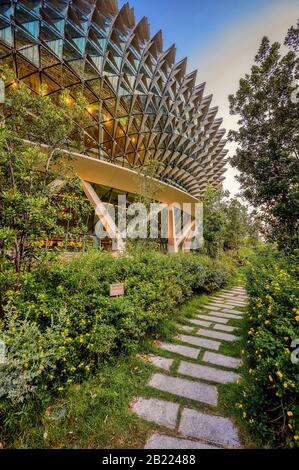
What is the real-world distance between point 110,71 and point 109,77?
1.43 feet

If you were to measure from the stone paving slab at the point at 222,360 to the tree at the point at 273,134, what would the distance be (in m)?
4.37

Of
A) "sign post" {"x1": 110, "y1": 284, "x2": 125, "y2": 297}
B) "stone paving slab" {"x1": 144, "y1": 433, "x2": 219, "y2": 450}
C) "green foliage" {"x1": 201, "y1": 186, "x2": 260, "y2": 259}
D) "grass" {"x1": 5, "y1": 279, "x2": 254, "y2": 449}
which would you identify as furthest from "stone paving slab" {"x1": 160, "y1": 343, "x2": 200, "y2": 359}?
"green foliage" {"x1": 201, "y1": 186, "x2": 260, "y2": 259}

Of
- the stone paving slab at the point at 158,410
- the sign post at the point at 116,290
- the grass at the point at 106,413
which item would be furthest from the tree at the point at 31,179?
the stone paving slab at the point at 158,410

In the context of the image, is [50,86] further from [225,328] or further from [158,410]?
[158,410]

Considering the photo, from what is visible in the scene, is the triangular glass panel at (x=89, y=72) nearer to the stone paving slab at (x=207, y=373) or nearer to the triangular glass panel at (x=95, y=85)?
the triangular glass panel at (x=95, y=85)

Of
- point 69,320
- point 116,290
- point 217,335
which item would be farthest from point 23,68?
point 217,335

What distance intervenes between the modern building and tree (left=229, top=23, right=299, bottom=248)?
13.6 feet

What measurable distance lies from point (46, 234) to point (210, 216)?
11.9m

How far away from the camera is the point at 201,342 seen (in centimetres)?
411

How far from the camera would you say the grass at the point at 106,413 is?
190 cm

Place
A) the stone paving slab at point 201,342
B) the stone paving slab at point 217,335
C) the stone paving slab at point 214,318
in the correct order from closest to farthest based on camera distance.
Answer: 1. the stone paving slab at point 201,342
2. the stone paving slab at point 217,335
3. the stone paving slab at point 214,318

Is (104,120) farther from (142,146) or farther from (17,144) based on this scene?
(17,144)

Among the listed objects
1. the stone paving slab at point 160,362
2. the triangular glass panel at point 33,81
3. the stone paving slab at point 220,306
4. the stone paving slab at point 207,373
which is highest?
the triangular glass panel at point 33,81
